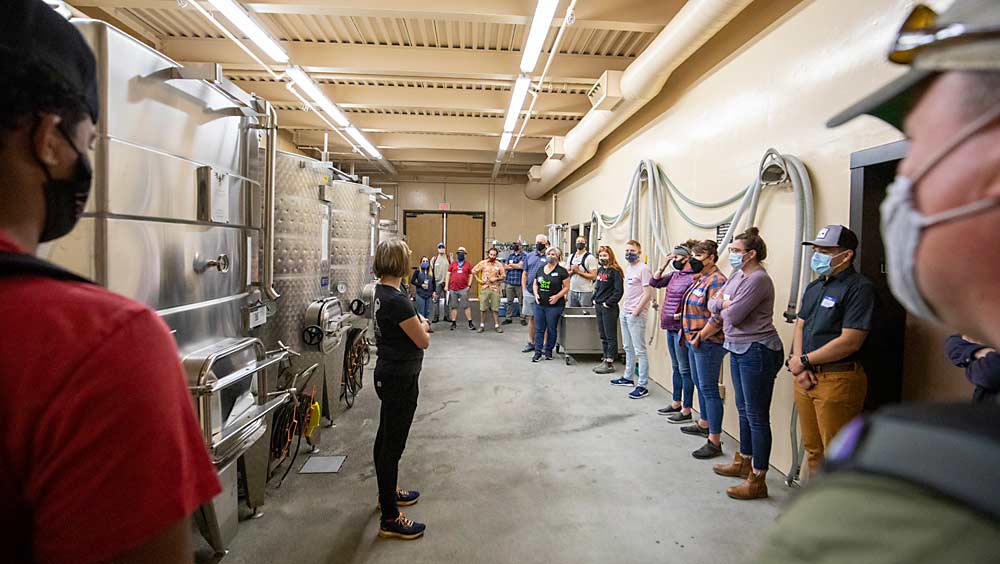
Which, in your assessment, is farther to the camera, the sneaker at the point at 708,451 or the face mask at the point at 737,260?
the sneaker at the point at 708,451

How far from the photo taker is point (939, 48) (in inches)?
20.1

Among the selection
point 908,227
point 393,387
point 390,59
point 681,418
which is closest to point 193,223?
point 393,387

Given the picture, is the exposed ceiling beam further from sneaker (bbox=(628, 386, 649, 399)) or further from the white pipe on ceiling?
sneaker (bbox=(628, 386, 649, 399))

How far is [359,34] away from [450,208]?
935 centimetres

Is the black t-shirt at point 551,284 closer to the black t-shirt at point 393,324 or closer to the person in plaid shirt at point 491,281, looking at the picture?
the person in plaid shirt at point 491,281

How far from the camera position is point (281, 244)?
3494mm

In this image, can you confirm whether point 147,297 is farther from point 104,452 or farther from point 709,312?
point 709,312

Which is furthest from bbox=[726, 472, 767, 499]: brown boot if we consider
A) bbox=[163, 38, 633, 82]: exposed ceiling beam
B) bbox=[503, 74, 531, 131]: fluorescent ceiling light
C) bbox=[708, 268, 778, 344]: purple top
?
bbox=[163, 38, 633, 82]: exposed ceiling beam

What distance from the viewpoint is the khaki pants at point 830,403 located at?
8.98 feet

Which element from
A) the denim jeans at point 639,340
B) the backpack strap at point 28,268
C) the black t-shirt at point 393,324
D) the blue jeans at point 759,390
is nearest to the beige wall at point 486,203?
the denim jeans at point 639,340

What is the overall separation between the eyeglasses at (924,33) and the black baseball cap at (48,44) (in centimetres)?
103

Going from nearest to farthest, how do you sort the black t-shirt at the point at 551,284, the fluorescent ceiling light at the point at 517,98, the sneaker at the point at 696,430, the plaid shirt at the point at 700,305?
the plaid shirt at the point at 700,305 → the sneaker at the point at 696,430 → the fluorescent ceiling light at the point at 517,98 → the black t-shirt at the point at 551,284

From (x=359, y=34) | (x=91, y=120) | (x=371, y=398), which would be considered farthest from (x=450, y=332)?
(x=91, y=120)

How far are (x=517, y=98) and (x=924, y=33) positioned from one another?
20.9 ft
